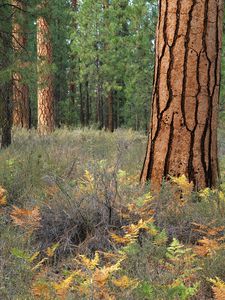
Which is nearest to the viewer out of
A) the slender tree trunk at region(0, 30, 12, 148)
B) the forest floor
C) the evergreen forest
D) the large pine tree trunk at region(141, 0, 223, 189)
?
the forest floor

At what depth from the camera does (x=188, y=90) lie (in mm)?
4051

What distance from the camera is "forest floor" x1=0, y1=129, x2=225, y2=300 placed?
2217mm

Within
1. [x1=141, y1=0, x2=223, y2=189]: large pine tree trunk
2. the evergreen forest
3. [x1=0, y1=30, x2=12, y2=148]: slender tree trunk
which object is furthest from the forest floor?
[x1=0, y1=30, x2=12, y2=148]: slender tree trunk

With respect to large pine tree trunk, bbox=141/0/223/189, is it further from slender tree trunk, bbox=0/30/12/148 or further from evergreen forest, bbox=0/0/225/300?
slender tree trunk, bbox=0/30/12/148

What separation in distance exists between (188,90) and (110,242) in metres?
1.84

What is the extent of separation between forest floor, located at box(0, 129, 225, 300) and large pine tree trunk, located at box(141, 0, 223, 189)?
36 centimetres

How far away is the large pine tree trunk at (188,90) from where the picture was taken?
13.2 feet

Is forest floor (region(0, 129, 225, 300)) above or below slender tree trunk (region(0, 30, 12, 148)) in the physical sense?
below

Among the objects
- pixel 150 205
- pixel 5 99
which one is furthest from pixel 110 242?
pixel 5 99

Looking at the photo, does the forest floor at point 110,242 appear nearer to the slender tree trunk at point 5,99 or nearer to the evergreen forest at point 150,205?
the evergreen forest at point 150,205

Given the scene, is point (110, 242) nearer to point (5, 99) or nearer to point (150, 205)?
point (150, 205)

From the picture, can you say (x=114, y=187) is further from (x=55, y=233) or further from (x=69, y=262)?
(x=69, y=262)

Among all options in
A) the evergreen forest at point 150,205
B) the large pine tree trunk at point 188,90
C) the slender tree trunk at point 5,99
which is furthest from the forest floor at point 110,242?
the slender tree trunk at point 5,99

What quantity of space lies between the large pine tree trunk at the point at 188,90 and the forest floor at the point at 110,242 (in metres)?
0.36
